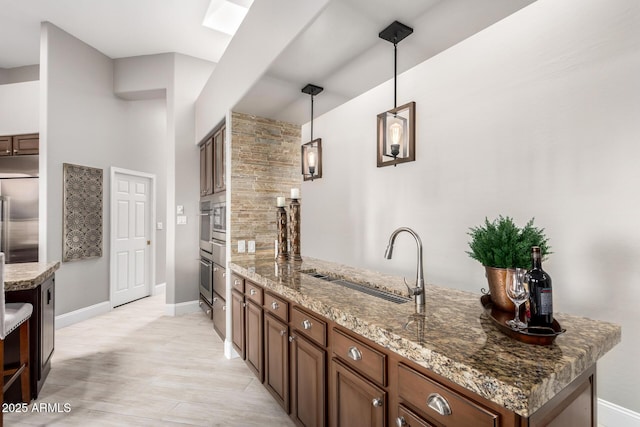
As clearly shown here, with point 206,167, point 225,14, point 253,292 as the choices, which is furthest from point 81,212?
point 253,292

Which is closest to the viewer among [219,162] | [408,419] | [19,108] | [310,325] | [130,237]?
[408,419]

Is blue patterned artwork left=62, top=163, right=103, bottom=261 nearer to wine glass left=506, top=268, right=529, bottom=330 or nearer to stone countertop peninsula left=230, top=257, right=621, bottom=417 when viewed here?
stone countertop peninsula left=230, top=257, right=621, bottom=417

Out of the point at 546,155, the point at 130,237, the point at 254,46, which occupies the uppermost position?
the point at 254,46

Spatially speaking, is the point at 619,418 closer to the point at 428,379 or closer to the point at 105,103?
the point at 428,379

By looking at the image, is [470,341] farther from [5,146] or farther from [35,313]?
[5,146]

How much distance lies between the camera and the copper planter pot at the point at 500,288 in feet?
4.17

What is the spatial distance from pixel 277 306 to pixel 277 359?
35 centimetres

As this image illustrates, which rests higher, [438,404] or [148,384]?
[438,404]

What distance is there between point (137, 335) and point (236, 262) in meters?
1.85

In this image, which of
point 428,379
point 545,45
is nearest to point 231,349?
point 428,379

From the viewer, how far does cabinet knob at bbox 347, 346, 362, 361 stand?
1.35 meters

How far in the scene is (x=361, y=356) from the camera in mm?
1336

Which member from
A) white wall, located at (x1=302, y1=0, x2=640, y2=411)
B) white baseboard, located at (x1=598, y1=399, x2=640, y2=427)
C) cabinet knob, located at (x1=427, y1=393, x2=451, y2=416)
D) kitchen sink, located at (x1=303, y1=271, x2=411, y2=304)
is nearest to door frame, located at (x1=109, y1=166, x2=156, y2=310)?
kitchen sink, located at (x1=303, y1=271, x2=411, y2=304)

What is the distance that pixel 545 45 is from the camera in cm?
205
